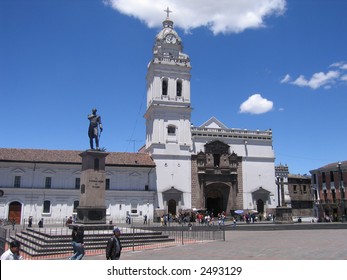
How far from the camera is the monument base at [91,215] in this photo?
19672mm

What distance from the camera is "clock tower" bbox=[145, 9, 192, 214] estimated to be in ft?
153

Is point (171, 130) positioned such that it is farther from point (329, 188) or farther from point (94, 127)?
point (94, 127)

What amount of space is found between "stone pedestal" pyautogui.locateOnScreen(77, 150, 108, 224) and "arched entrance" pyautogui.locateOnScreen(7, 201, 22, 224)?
23991 millimetres

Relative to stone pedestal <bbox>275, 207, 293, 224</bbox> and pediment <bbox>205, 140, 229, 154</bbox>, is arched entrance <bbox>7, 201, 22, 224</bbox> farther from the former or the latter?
stone pedestal <bbox>275, 207, 293, 224</bbox>

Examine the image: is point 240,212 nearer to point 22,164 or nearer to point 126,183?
point 126,183

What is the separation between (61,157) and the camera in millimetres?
44125

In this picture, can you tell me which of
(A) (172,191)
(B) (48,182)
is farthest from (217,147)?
(B) (48,182)

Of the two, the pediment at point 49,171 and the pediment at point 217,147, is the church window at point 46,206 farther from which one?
the pediment at point 217,147

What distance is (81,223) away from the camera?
64.5ft

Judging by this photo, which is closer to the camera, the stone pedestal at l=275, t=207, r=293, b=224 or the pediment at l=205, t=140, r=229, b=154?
the stone pedestal at l=275, t=207, r=293, b=224

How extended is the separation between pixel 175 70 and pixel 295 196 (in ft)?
122

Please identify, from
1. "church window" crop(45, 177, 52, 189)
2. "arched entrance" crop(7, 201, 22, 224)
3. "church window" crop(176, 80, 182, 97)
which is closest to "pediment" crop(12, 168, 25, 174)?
"church window" crop(45, 177, 52, 189)

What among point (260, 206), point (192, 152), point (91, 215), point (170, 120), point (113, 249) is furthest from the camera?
point (260, 206)

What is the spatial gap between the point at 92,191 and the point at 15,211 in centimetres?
2508
